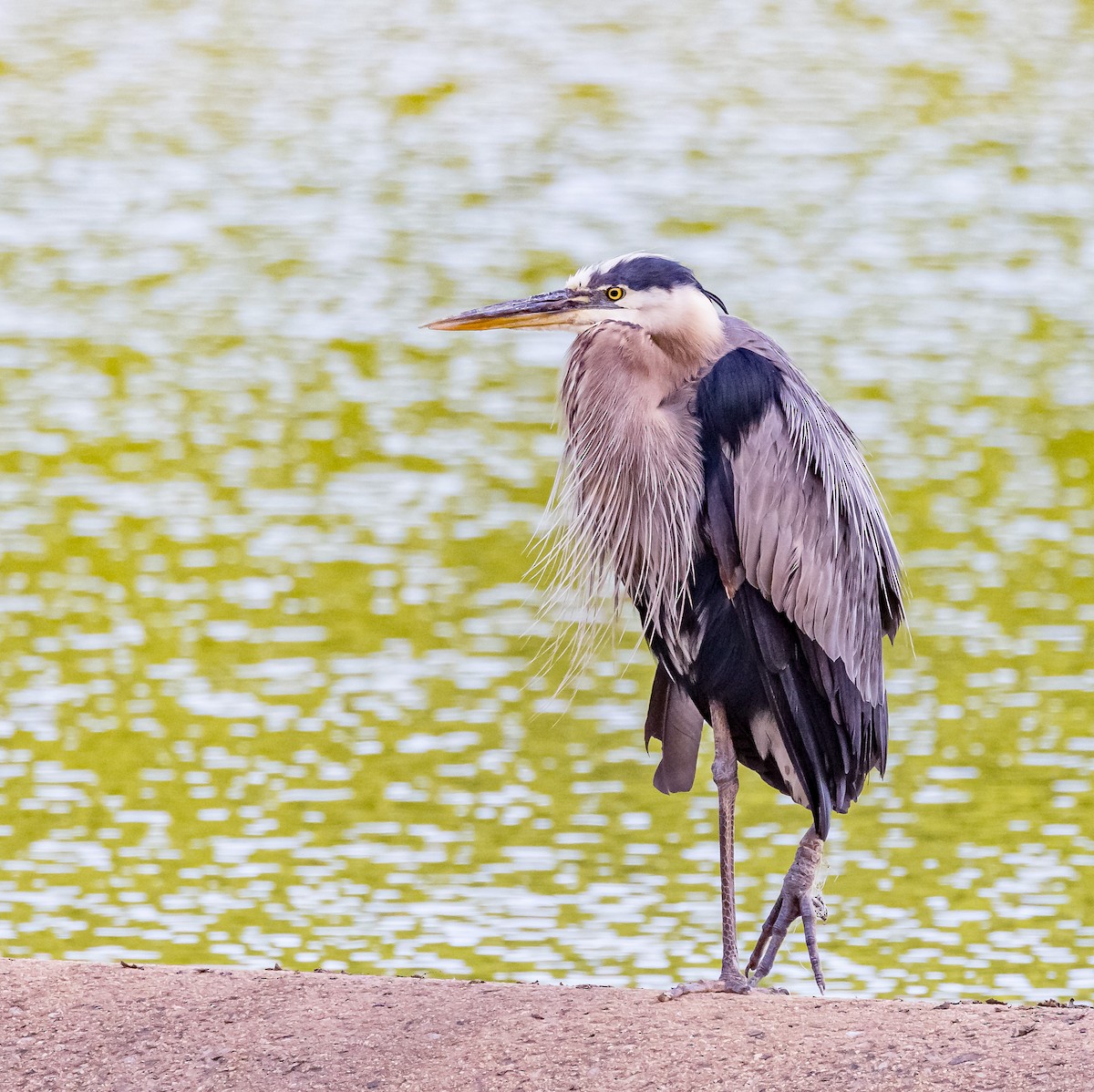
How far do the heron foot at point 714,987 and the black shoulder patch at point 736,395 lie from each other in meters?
1.39

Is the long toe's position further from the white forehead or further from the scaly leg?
the white forehead

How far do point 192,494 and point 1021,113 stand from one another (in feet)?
49.1

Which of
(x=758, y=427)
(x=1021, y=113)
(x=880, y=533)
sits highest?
(x=758, y=427)

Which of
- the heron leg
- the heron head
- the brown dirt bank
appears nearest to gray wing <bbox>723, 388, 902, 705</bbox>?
the heron head

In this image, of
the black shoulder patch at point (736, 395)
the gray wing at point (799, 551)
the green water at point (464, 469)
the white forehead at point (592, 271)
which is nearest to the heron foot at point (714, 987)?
the gray wing at point (799, 551)

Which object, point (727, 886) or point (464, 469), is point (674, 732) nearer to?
point (727, 886)

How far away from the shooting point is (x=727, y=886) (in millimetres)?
5641

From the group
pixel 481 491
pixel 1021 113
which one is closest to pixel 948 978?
pixel 481 491

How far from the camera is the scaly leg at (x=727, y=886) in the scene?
559 centimetres

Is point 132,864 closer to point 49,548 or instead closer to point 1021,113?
point 49,548

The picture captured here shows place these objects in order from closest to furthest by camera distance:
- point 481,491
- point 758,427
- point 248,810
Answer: point 758,427
point 248,810
point 481,491

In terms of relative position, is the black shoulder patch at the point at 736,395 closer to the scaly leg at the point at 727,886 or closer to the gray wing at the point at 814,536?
the gray wing at the point at 814,536

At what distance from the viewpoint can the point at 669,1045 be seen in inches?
199

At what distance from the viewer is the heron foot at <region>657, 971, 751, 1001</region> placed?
5492 mm
